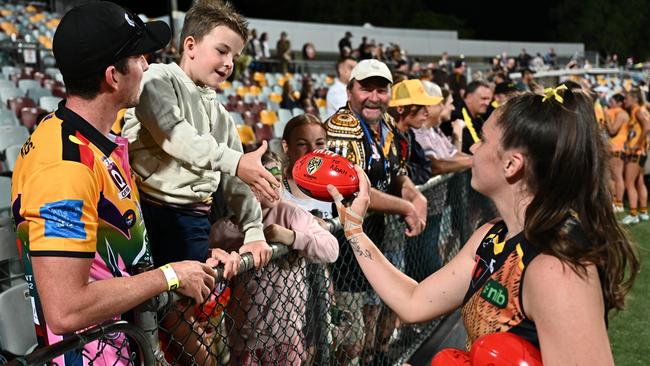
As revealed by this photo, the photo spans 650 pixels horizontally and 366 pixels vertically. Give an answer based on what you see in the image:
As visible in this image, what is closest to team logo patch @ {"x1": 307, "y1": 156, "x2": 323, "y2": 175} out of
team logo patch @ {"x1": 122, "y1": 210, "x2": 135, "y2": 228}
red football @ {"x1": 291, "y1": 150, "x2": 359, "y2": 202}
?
red football @ {"x1": 291, "y1": 150, "x2": 359, "y2": 202}

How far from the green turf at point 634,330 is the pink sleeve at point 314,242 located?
7.29ft

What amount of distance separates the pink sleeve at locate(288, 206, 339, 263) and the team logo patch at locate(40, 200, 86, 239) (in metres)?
0.95

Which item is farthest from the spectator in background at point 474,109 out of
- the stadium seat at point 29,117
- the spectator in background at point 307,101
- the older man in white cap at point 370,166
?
the spectator in background at point 307,101

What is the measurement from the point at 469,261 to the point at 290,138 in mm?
1442

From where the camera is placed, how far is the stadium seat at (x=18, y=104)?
8.99 meters

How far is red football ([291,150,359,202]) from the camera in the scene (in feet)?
7.23

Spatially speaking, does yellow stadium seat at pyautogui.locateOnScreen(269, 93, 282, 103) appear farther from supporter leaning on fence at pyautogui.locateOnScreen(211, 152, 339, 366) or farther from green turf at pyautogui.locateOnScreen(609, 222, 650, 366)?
supporter leaning on fence at pyautogui.locateOnScreen(211, 152, 339, 366)

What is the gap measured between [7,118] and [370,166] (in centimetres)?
633

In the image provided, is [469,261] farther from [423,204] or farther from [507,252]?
[423,204]

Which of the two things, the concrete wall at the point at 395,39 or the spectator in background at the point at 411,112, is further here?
the concrete wall at the point at 395,39

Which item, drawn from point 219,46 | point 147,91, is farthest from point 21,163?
point 219,46

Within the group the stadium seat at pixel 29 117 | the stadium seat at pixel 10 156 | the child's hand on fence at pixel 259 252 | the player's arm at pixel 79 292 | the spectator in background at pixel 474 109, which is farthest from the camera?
the stadium seat at pixel 29 117

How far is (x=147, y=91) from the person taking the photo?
2.05m

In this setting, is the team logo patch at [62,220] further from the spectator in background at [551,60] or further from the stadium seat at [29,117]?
the spectator in background at [551,60]
